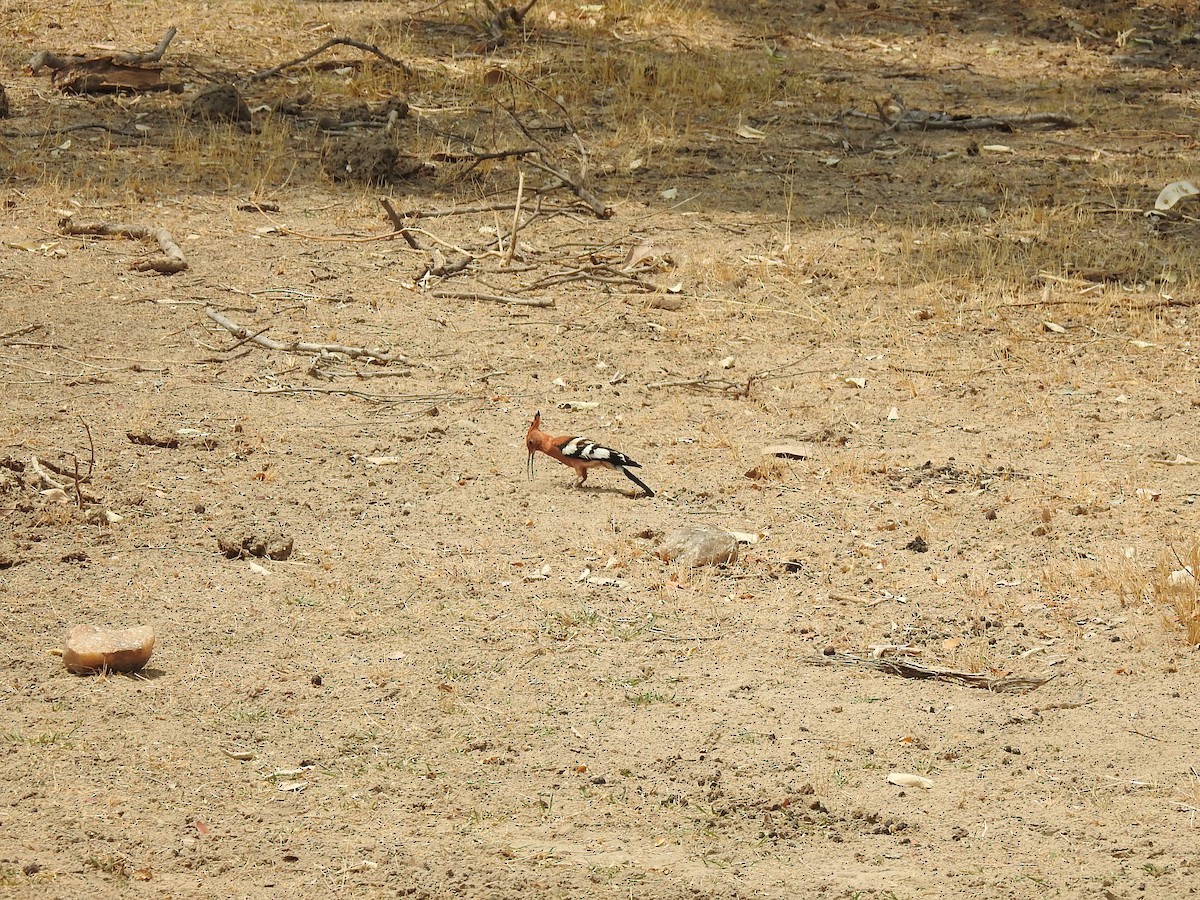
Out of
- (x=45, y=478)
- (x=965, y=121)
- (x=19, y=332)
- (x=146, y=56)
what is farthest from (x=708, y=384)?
(x=146, y=56)

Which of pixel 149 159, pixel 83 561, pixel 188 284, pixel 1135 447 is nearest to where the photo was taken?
pixel 83 561

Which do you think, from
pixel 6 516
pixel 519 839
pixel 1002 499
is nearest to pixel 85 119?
pixel 6 516

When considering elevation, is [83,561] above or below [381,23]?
below

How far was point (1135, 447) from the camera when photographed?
5766mm

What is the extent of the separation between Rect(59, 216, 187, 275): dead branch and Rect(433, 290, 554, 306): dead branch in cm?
141

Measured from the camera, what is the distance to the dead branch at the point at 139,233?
7.44 metres

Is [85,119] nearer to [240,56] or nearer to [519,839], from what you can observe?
[240,56]

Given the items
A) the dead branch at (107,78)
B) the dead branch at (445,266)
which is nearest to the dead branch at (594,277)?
the dead branch at (445,266)

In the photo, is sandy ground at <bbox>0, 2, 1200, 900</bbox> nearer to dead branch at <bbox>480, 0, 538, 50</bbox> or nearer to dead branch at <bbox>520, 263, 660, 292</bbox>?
dead branch at <bbox>520, 263, 660, 292</bbox>

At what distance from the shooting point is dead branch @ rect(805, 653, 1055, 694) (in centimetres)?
404

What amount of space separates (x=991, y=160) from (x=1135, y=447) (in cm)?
417

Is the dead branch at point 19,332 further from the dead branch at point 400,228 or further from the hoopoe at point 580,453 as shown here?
the hoopoe at point 580,453

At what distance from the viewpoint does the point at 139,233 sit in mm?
7840

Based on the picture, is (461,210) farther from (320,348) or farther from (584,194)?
(320,348)
